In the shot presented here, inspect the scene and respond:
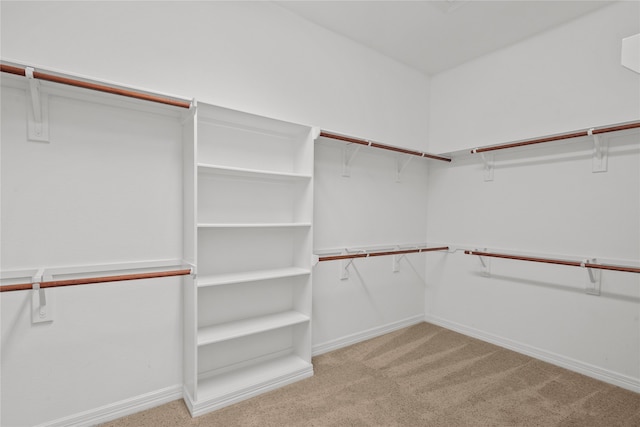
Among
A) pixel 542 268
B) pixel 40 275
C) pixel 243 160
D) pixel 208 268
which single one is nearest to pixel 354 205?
pixel 243 160

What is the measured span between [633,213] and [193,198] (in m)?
2.86

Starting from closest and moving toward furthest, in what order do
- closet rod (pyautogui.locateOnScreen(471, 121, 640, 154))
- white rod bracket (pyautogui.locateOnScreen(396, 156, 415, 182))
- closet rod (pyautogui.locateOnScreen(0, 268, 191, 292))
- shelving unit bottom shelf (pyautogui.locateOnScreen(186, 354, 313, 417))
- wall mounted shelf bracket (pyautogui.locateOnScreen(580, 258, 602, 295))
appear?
closet rod (pyautogui.locateOnScreen(0, 268, 191, 292)) < shelving unit bottom shelf (pyautogui.locateOnScreen(186, 354, 313, 417)) < closet rod (pyautogui.locateOnScreen(471, 121, 640, 154)) < wall mounted shelf bracket (pyautogui.locateOnScreen(580, 258, 602, 295)) < white rod bracket (pyautogui.locateOnScreen(396, 156, 415, 182))

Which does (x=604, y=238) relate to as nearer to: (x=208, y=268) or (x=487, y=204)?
(x=487, y=204)

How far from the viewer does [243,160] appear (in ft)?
7.18

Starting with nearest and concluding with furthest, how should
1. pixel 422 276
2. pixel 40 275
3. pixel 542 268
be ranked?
pixel 40 275
pixel 542 268
pixel 422 276

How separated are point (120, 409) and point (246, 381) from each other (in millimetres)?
695

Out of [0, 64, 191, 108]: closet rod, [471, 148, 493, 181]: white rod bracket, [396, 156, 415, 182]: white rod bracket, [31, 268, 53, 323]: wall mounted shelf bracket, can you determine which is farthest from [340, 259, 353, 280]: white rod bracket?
[31, 268, 53, 323]: wall mounted shelf bracket

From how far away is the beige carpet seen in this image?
177 cm

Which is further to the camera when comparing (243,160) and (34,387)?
(243,160)

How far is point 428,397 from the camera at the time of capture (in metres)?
1.99

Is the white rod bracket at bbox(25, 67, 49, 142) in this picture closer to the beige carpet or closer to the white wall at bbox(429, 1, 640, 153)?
the beige carpet

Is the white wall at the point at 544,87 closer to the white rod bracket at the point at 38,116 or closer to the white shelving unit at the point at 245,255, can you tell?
the white shelving unit at the point at 245,255

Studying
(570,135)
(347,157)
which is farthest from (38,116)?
(570,135)

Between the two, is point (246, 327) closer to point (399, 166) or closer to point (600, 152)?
point (399, 166)
